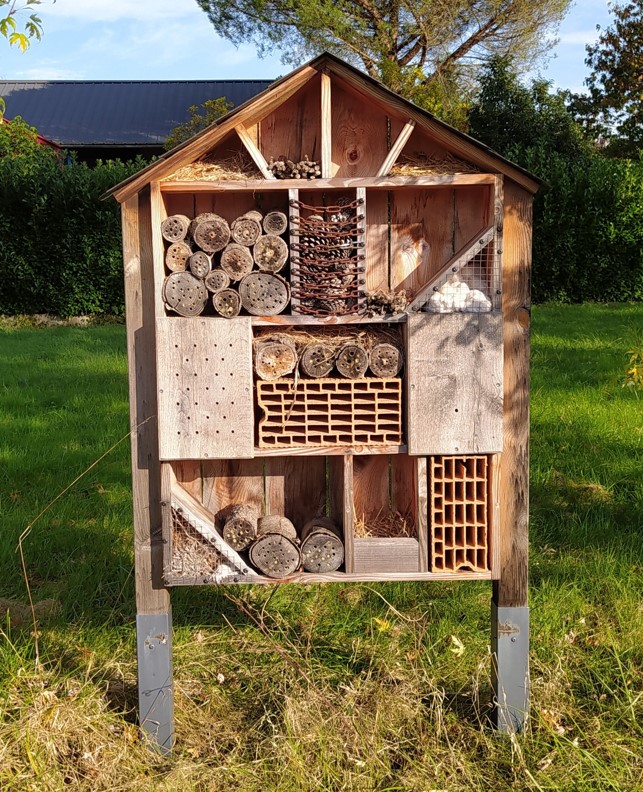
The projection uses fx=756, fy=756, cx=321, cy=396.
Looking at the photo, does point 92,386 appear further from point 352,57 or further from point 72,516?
point 352,57

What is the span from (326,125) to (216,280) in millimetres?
656

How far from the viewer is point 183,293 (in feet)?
8.54

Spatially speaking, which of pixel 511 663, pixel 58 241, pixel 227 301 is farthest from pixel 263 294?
pixel 58 241

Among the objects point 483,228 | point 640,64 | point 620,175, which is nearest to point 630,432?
point 483,228

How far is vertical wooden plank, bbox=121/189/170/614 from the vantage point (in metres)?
2.61

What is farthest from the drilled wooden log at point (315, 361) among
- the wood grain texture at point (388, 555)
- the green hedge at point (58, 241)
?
the green hedge at point (58, 241)

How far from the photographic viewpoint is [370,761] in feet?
8.45

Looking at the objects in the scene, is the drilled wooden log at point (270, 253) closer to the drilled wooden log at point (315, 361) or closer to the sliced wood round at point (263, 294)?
the sliced wood round at point (263, 294)

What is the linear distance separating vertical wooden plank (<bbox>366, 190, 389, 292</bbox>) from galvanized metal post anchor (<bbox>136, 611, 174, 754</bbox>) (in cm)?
146

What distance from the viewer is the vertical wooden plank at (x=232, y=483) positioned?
9.58ft

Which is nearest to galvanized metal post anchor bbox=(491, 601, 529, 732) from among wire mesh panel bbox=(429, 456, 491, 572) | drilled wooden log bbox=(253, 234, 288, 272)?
wire mesh panel bbox=(429, 456, 491, 572)

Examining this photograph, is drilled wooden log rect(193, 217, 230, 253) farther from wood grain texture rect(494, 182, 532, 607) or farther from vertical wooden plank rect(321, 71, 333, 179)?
wood grain texture rect(494, 182, 532, 607)

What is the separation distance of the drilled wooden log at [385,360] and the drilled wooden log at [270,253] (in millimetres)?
449

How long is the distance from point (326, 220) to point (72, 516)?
2.88 m
